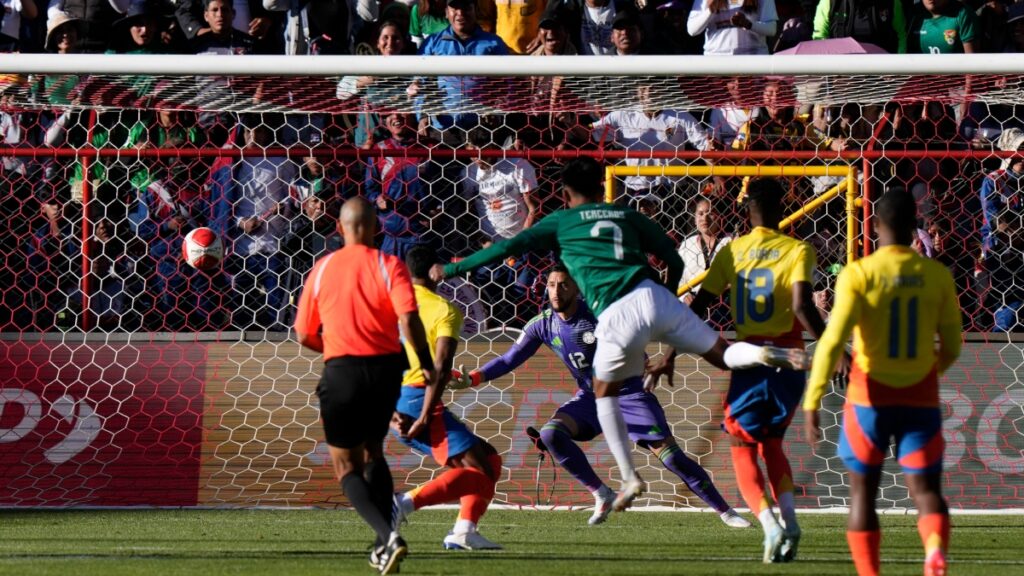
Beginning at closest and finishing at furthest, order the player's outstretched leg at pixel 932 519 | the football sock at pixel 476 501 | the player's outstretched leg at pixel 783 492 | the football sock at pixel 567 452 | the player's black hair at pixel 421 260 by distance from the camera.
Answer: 1. the player's outstretched leg at pixel 932 519
2. the player's outstretched leg at pixel 783 492
3. the football sock at pixel 476 501
4. the player's black hair at pixel 421 260
5. the football sock at pixel 567 452

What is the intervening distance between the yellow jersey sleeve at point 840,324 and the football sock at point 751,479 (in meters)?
1.74

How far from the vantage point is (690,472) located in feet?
32.1

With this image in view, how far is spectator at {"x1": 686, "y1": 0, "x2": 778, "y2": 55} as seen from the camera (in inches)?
529

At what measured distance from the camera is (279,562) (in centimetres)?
730

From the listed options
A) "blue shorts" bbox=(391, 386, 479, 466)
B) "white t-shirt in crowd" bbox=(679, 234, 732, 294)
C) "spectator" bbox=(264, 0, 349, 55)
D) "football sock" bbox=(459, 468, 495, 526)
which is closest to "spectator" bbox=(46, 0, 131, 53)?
"spectator" bbox=(264, 0, 349, 55)

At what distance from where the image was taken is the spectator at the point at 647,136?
11828mm

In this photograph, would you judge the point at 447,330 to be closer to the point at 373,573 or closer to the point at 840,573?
the point at 373,573

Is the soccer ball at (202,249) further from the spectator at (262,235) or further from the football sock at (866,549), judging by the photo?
the football sock at (866,549)

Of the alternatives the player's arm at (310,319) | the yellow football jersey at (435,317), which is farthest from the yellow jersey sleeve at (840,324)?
the yellow football jersey at (435,317)

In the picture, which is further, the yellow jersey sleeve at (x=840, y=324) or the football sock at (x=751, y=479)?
the football sock at (x=751, y=479)

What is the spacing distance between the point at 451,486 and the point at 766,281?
2133 millimetres

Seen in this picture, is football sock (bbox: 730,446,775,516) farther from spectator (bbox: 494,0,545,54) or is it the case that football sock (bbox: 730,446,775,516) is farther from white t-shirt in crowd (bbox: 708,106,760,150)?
spectator (bbox: 494,0,545,54)

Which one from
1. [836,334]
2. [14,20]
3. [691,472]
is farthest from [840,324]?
[14,20]

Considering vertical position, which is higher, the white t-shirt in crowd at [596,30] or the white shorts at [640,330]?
the white t-shirt in crowd at [596,30]
